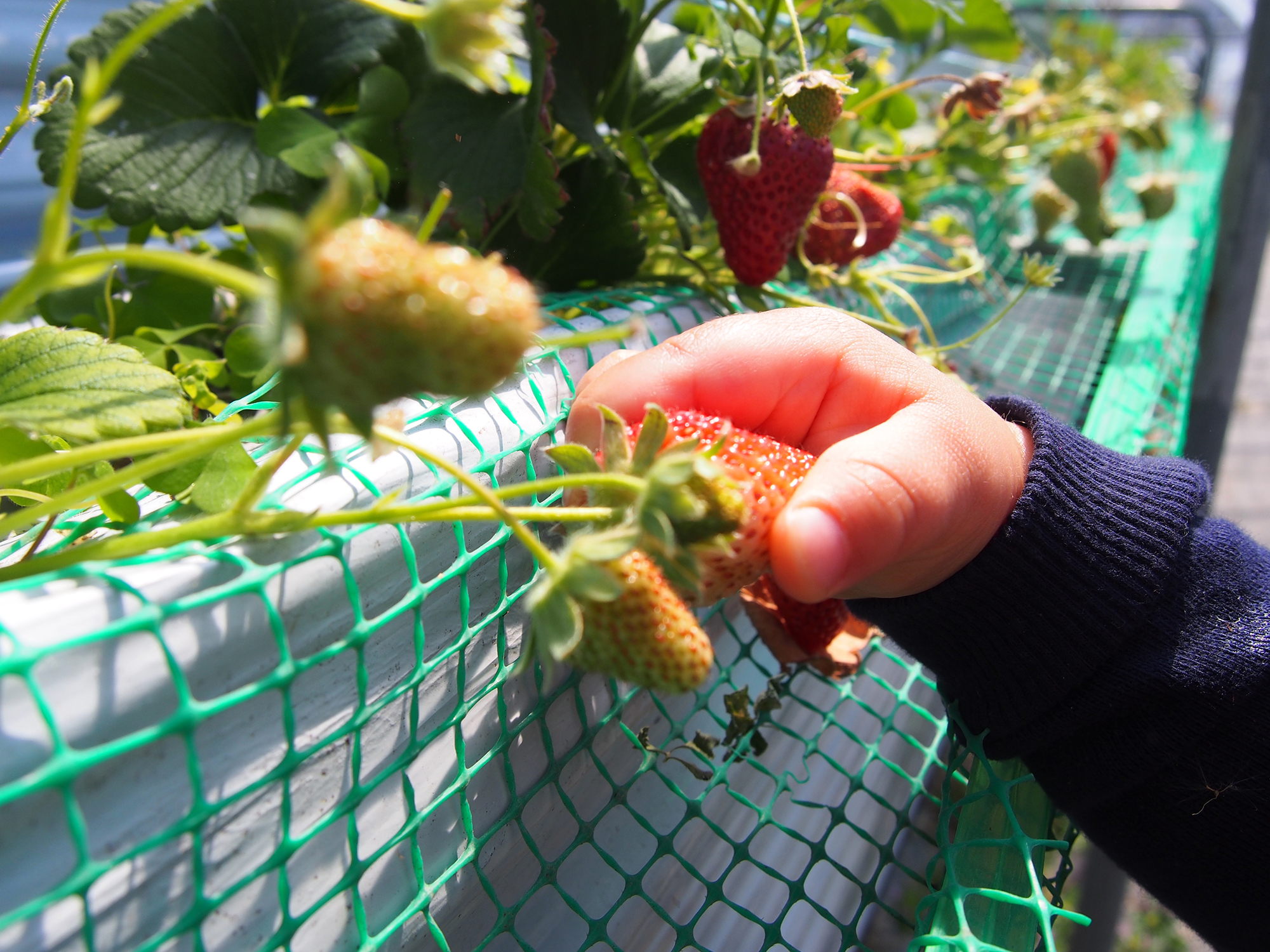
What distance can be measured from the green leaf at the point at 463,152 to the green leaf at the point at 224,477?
0.27 m

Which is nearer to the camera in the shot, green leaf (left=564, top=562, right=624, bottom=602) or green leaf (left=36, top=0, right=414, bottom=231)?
green leaf (left=564, top=562, right=624, bottom=602)

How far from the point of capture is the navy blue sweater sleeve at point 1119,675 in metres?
0.55

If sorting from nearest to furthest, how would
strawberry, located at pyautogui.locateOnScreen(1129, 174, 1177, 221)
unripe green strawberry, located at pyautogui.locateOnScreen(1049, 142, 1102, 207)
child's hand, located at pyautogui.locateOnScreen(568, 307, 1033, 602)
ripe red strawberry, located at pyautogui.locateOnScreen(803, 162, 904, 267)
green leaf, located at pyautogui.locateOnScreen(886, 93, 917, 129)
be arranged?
child's hand, located at pyautogui.locateOnScreen(568, 307, 1033, 602)
ripe red strawberry, located at pyautogui.locateOnScreen(803, 162, 904, 267)
green leaf, located at pyautogui.locateOnScreen(886, 93, 917, 129)
unripe green strawberry, located at pyautogui.locateOnScreen(1049, 142, 1102, 207)
strawberry, located at pyautogui.locateOnScreen(1129, 174, 1177, 221)

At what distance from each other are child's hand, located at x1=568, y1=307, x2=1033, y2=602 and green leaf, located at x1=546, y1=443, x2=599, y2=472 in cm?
9

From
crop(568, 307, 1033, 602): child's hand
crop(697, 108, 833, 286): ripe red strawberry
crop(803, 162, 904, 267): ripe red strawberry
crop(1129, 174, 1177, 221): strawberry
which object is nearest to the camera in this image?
crop(568, 307, 1033, 602): child's hand

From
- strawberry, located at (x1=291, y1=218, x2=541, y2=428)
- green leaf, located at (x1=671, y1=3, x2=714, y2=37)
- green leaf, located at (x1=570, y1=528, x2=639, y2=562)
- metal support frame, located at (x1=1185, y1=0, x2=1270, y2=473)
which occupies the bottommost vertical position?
metal support frame, located at (x1=1185, y1=0, x2=1270, y2=473)

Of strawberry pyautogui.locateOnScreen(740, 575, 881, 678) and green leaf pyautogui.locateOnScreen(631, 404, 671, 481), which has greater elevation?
green leaf pyautogui.locateOnScreen(631, 404, 671, 481)

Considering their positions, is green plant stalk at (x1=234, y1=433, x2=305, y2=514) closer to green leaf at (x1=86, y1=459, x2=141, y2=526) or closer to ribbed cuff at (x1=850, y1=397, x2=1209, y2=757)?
green leaf at (x1=86, y1=459, x2=141, y2=526)

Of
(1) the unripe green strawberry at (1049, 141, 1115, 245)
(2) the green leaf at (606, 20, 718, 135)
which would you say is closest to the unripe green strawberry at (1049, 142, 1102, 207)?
(1) the unripe green strawberry at (1049, 141, 1115, 245)

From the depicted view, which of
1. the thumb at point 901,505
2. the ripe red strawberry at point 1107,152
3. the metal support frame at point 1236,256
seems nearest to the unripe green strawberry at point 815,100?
the thumb at point 901,505

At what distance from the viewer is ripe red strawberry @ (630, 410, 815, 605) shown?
0.37 meters

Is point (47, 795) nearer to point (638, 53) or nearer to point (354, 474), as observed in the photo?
point (354, 474)

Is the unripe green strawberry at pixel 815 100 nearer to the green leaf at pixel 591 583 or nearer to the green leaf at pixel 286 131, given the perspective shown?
the green leaf at pixel 286 131

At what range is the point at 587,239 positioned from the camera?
0.69 m
